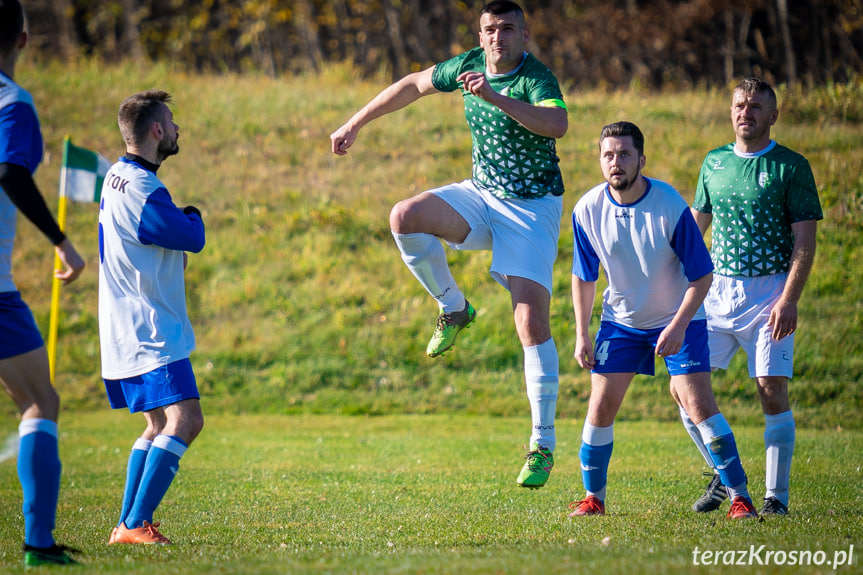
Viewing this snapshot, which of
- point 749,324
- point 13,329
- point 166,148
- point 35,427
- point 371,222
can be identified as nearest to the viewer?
point 13,329

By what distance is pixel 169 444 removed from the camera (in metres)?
4.76

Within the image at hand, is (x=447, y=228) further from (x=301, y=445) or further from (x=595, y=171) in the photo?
(x=595, y=171)

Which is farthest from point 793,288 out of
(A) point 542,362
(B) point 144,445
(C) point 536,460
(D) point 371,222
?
(D) point 371,222

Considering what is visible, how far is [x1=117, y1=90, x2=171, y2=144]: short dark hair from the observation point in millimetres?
4855

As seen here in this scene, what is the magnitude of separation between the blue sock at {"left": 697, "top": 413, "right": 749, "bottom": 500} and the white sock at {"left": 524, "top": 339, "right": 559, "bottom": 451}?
95cm

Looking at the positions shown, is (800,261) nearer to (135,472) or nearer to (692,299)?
(692,299)

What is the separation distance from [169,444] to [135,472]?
0.41 m

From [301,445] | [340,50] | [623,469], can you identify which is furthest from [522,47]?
[340,50]

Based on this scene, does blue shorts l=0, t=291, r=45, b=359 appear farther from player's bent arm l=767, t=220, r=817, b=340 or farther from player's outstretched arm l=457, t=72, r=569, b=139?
player's bent arm l=767, t=220, r=817, b=340

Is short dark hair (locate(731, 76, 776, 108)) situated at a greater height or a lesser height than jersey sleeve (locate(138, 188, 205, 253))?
greater

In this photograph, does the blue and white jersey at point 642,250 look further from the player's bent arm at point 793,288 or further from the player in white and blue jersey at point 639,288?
the player's bent arm at point 793,288

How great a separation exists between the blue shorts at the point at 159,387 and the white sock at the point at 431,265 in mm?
1667

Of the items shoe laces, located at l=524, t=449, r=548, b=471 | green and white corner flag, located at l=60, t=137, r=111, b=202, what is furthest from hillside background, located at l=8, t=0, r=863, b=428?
shoe laces, located at l=524, t=449, r=548, b=471

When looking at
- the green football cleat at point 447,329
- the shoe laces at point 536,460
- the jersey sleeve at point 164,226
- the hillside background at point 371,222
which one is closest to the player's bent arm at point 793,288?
the shoe laces at point 536,460
